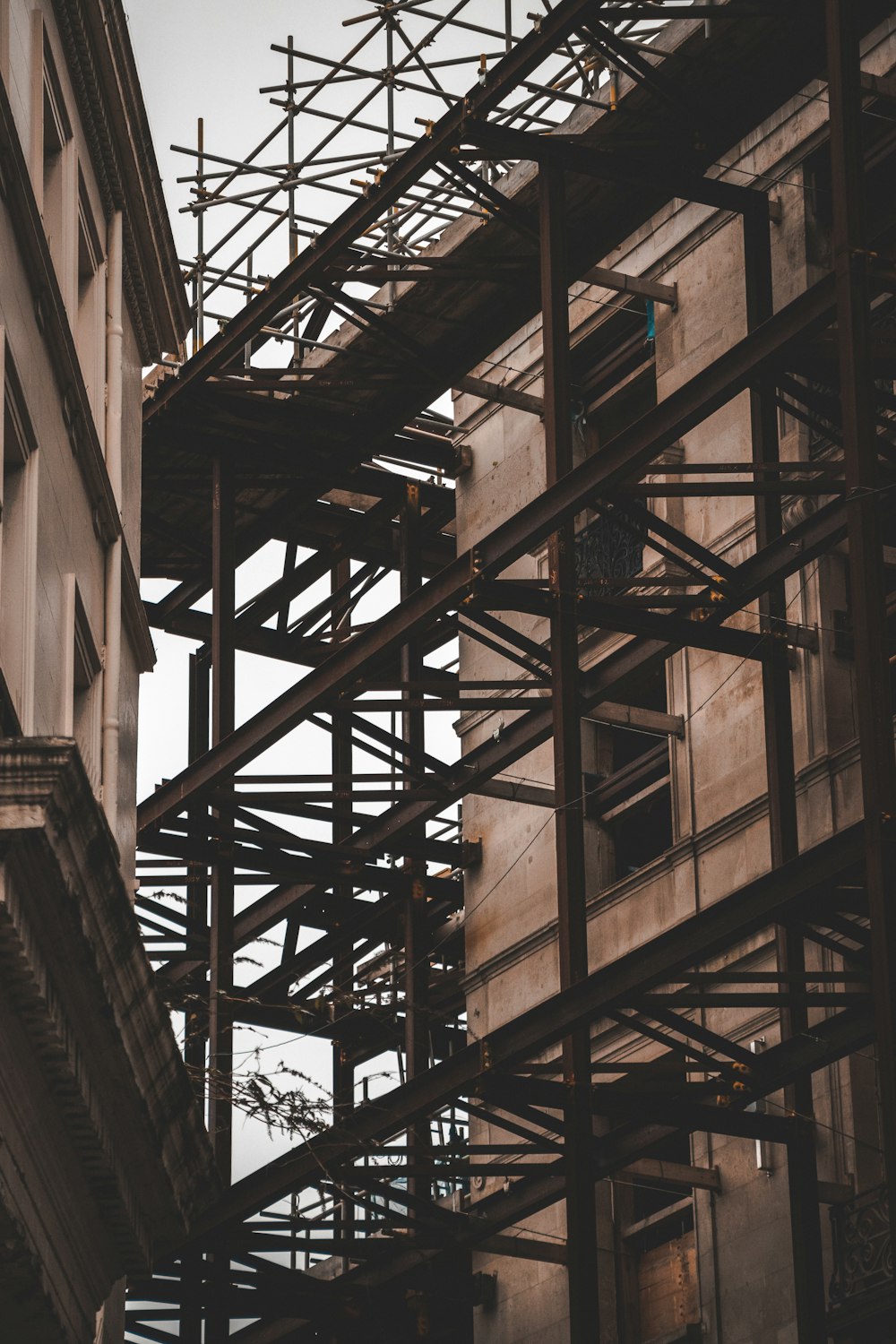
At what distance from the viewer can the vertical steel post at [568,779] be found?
2334 centimetres

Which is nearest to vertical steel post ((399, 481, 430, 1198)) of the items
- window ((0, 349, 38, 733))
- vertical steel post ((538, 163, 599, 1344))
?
vertical steel post ((538, 163, 599, 1344))

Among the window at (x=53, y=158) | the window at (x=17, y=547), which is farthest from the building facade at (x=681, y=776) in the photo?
the window at (x=17, y=547)

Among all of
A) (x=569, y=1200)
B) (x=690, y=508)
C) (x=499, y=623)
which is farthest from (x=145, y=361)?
(x=569, y=1200)

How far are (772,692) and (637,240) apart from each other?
294 inches

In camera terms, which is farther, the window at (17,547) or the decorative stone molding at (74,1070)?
the window at (17,547)

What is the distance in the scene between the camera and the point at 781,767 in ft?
83.2

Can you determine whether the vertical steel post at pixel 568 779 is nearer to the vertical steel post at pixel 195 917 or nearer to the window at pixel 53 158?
the vertical steel post at pixel 195 917

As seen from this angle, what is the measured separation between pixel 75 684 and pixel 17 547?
10.9 ft

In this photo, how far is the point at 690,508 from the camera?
28.9 metres

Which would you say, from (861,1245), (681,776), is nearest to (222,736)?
(681,776)

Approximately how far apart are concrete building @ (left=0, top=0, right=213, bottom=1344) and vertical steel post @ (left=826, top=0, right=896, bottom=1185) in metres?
5.55

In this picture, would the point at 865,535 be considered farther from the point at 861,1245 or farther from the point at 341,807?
the point at 341,807

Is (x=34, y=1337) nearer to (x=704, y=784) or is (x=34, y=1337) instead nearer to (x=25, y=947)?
(x=25, y=947)

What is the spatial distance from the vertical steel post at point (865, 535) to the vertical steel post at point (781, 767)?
153 centimetres
